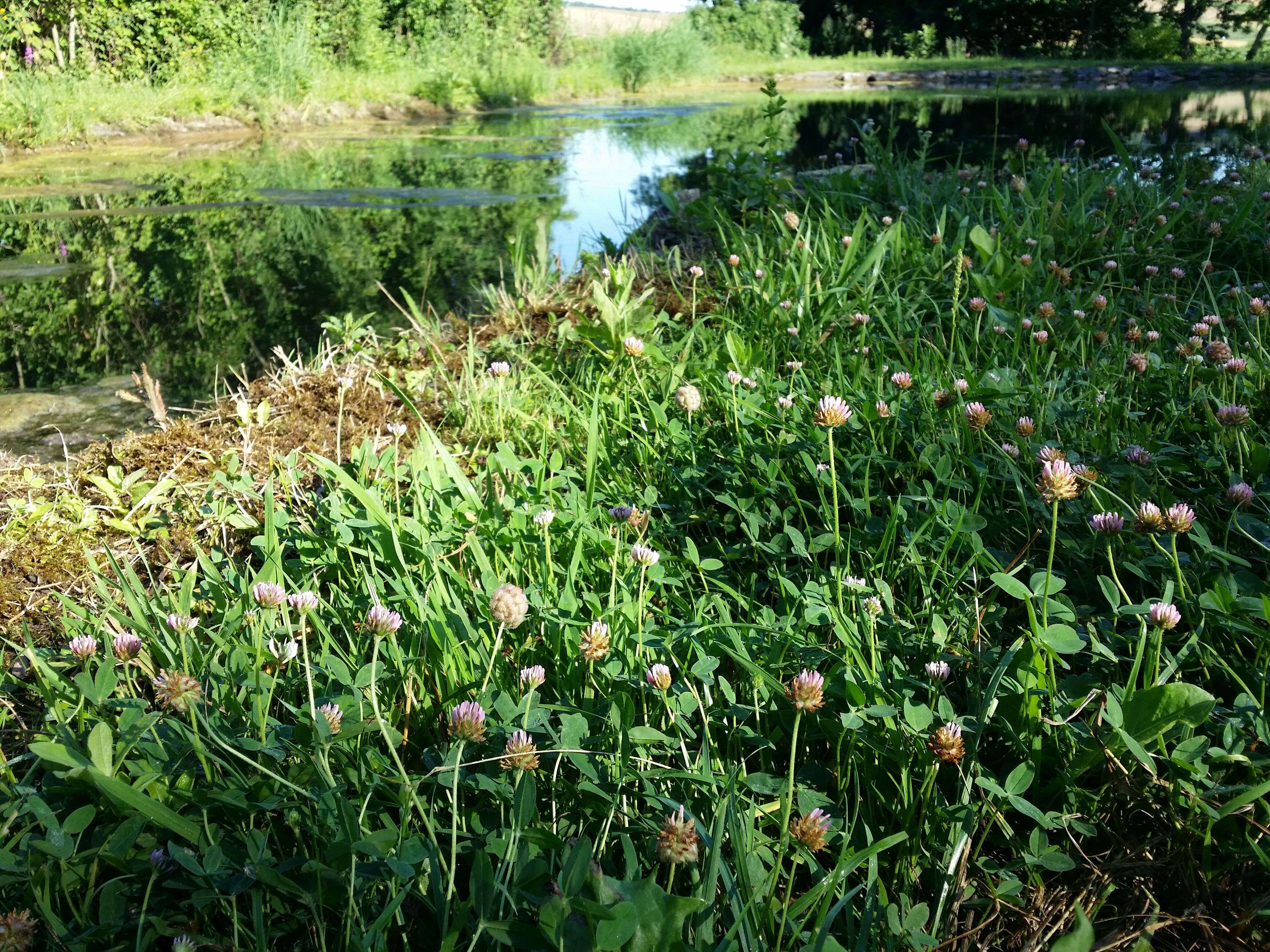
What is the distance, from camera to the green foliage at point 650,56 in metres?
19.8

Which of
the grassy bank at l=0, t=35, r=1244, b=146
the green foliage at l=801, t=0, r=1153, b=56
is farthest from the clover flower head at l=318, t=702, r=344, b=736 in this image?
the green foliage at l=801, t=0, r=1153, b=56

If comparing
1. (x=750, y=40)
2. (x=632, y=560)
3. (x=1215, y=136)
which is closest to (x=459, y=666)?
(x=632, y=560)

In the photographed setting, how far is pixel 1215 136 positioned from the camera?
25.8ft

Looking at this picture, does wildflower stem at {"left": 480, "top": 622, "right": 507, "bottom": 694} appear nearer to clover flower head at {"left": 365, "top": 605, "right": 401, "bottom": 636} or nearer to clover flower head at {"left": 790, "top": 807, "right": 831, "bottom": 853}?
clover flower head at {"left": 365, "top": 605, "right": 401, "bottom": 636}

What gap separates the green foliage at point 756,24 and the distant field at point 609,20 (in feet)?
5.95

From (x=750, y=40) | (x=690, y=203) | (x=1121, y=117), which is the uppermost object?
(x=750, y=40)

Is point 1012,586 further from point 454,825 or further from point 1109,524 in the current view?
point 454,825

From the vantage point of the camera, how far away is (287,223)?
536 centimetres

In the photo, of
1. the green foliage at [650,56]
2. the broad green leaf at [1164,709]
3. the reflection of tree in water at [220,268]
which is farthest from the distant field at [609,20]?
the broad green leaf at [1164,709]

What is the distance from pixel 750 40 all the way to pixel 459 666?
3477 cm

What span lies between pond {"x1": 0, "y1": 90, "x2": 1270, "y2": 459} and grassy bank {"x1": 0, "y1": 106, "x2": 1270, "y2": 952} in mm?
1077

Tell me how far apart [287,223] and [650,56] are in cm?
1723

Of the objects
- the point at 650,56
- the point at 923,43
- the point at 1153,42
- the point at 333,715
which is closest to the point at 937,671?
the point at 333,715

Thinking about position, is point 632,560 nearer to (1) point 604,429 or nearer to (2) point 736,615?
(2) point 736,615
